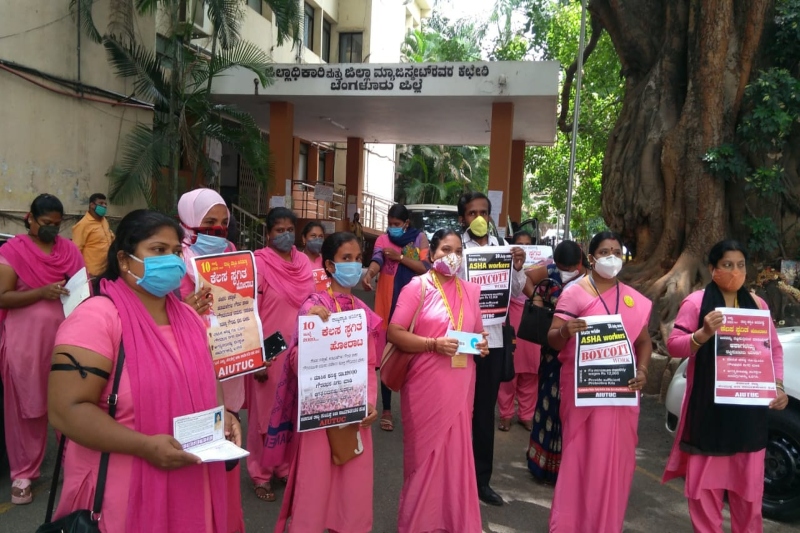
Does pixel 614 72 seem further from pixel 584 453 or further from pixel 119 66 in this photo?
pixel 584 453

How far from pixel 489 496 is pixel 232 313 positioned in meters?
2.19

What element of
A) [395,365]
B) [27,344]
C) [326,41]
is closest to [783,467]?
[395,365]

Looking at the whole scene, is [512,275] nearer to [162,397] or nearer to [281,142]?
[162,397]

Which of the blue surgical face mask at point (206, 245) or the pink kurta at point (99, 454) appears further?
the blue surgical face mask at point (206, 245)

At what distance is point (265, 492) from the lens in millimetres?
3998

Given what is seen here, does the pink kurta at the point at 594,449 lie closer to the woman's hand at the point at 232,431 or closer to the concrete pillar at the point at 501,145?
the woman's hand at the point at 232,431

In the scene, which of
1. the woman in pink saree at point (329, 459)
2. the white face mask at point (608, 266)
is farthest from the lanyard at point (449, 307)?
the white face mask at point (608, 266)

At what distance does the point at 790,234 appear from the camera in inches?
310

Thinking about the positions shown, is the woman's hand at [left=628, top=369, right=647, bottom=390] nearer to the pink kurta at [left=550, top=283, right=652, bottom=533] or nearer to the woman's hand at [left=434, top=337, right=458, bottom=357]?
the pink kurta at [left=550, top=283, right=652, bottom=533]

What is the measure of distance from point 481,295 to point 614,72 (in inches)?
577

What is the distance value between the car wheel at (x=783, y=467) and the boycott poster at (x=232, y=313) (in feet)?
10.8

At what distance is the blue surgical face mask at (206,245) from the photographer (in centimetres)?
332

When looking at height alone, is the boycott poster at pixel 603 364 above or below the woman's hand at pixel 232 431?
above

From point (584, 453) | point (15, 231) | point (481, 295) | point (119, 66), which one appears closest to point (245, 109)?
point (119, 66)
